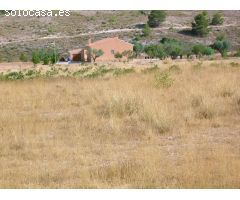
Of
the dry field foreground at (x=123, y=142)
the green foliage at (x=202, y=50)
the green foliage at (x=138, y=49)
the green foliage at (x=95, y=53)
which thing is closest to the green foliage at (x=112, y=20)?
the green foliage at (x=138, y=49)

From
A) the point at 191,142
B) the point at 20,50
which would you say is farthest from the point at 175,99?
the point at 20,50

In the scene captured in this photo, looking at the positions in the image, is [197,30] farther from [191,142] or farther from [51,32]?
[191,142]

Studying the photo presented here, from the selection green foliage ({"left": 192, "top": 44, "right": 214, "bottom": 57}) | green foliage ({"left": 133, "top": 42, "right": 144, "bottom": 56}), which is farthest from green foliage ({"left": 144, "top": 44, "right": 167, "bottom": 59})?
green foliage ({"left": 133, "top": 42, "right": 144, "bottom": 56})

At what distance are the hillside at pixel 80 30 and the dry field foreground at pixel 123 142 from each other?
139ft

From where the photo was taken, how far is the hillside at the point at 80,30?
53.4 m

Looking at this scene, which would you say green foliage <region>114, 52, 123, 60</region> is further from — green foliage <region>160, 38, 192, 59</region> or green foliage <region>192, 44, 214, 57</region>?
green foliage <region>192, 44, 214, 57</region>

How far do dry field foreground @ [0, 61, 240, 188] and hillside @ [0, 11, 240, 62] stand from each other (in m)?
42.3

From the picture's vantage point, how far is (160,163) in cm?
466

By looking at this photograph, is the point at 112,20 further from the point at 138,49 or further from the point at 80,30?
the point at 138,49

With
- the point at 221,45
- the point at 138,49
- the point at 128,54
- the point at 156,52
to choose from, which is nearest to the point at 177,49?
the point at 156,52

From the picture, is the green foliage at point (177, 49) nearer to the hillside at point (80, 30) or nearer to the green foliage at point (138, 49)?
the hillside at point (80, 30)

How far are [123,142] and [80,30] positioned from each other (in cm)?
5868

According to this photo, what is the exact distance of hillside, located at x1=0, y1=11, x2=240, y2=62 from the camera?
5341 centimetres

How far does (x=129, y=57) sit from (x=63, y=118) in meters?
45.1
